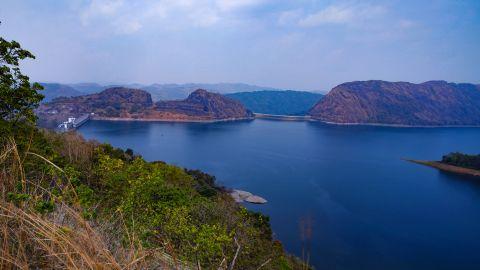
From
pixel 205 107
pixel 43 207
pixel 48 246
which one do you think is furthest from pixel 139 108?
pixel 48 246

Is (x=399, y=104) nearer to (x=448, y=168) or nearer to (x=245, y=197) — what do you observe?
(x=448, y=168)

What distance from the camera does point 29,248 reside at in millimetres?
1808

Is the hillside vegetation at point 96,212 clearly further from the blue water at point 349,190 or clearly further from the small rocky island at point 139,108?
the small rocky island at point 139,108

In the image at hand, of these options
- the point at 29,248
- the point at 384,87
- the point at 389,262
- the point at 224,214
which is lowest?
the point at 389,262

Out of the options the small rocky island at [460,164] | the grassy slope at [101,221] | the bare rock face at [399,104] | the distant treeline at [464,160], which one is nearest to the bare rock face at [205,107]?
the bare rock face at [399,104]

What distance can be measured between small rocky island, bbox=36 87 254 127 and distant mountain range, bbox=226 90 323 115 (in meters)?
37.6

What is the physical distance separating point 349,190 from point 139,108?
8329 centimetres

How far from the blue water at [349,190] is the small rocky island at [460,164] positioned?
216cm

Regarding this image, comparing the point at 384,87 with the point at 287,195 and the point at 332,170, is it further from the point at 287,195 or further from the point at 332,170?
the point at 287,195

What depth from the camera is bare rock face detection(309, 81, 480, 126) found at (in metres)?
124

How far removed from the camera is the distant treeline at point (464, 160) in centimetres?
5053

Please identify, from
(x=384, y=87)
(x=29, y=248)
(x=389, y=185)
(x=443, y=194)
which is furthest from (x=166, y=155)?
(x=384, y=87)

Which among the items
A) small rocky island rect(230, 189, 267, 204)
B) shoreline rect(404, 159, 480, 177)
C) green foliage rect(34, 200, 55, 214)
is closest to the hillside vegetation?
green foliage rect(34, 200, 55, 214)

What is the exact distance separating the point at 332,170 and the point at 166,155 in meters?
25.2
